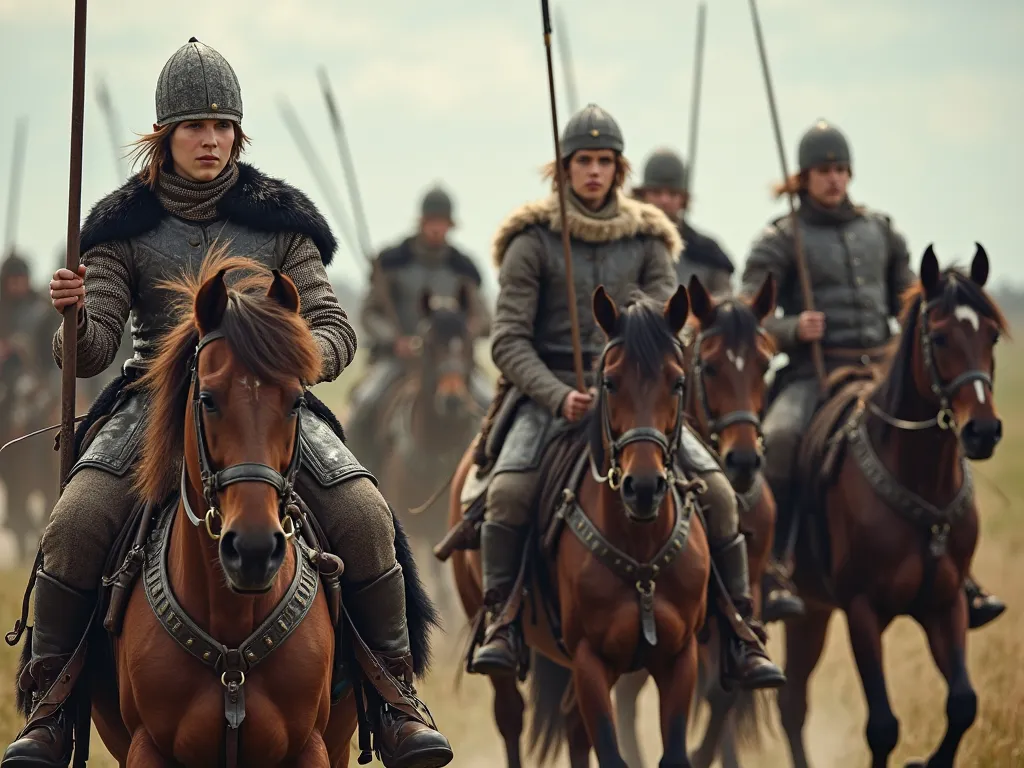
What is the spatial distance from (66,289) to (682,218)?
28.4 ft

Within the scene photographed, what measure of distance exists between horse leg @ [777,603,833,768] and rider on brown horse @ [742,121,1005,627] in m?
Answer: 1.00

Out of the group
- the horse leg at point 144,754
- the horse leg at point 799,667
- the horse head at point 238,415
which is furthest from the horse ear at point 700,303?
the horse leg at point 144,754

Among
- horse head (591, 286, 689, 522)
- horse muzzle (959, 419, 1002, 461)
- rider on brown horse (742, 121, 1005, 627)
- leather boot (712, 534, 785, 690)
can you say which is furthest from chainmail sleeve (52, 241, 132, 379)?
rider on brown horse (742, 121, 1005, 627)

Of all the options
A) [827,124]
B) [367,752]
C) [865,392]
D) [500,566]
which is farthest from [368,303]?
[367,752]

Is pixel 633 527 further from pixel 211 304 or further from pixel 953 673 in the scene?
pixel 211 304

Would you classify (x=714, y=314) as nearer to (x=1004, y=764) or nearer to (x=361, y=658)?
(x=1004, y=764)

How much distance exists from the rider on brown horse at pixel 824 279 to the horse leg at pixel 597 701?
3.39m

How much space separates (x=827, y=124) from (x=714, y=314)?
3.33 meters

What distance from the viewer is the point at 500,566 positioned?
32.1ft

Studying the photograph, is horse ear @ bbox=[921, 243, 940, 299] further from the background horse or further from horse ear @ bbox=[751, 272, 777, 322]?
the background horse

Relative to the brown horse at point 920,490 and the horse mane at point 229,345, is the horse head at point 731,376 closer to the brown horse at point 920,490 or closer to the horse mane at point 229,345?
the brown horse at point 920,490

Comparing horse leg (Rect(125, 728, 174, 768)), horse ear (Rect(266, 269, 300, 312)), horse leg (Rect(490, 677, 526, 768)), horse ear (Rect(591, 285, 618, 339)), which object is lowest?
horse leg (Rect(490, 677, 526, 768))

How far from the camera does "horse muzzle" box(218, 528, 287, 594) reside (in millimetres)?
5828

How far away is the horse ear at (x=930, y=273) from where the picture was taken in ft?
34.4
